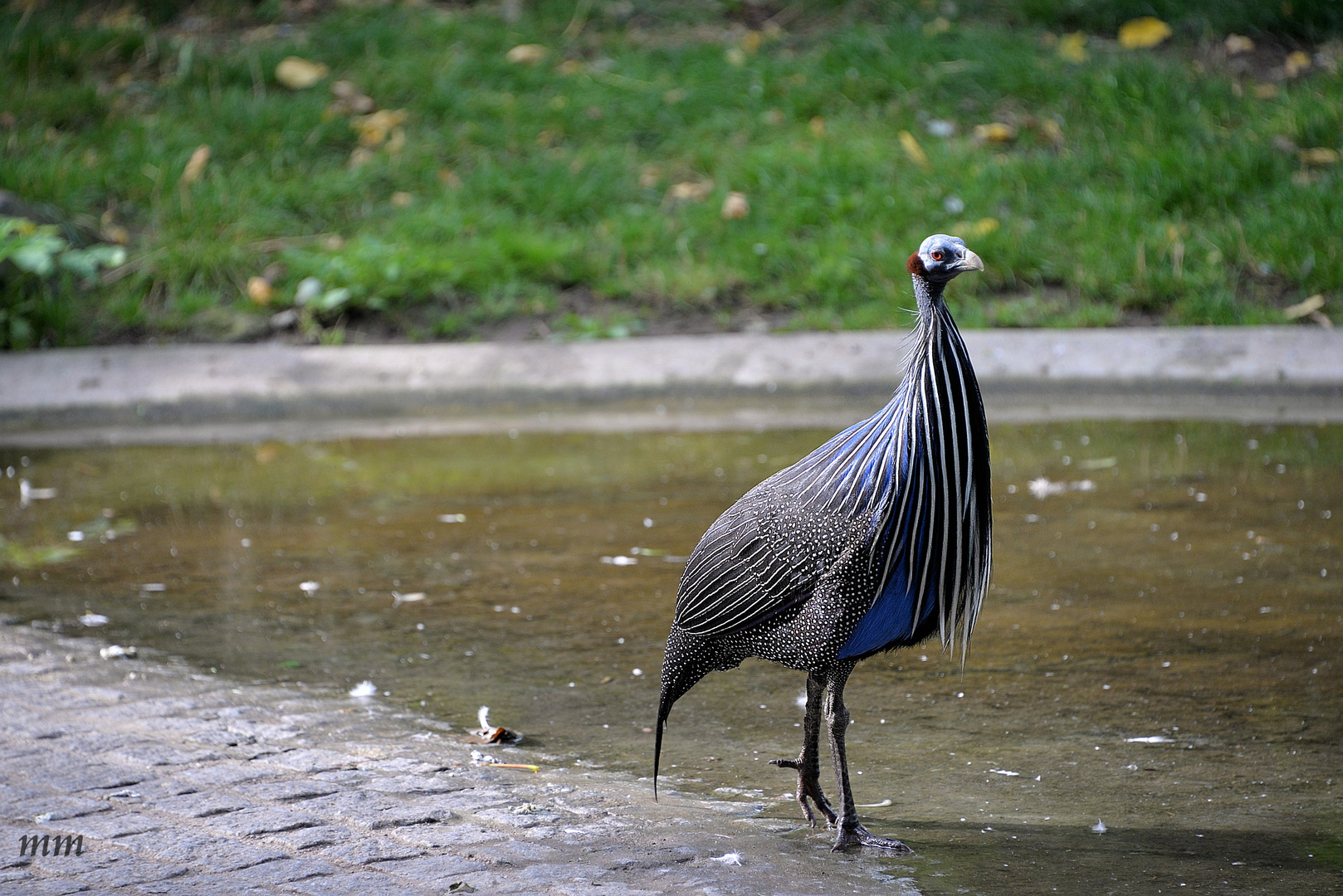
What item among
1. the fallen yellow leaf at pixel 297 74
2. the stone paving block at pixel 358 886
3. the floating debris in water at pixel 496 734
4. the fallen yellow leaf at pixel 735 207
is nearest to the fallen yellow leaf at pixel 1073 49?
the fallen yellow leaf at pixel 735 207

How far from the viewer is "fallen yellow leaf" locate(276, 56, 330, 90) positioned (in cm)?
1009

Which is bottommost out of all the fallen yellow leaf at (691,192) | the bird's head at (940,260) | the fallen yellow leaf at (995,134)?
the fallen yellow leaf at (691,192)

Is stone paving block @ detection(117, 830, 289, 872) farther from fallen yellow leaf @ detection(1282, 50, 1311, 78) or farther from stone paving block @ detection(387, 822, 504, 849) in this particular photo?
fallen yellow leaf @ detection(1282, 50, 1311, 78)

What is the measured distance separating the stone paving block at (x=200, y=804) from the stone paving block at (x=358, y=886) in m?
0.42

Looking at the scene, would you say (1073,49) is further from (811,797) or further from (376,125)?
(811,797)

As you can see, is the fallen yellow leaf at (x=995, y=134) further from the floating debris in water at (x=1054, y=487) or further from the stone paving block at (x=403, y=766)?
the stone paving block at (x=403, y=766)

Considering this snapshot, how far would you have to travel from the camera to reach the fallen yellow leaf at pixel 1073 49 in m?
9.60

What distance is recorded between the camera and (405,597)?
453cm

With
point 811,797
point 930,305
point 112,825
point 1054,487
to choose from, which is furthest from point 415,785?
point 1054,487

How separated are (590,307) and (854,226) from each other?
1712 millimetres

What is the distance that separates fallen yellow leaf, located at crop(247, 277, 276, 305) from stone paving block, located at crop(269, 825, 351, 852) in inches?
218

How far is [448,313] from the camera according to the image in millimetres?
7945

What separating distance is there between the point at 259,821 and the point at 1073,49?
8.62m

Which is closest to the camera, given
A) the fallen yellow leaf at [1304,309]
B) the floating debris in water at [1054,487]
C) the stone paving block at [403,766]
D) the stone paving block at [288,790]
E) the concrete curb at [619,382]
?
the stone paving block at [288,790]
